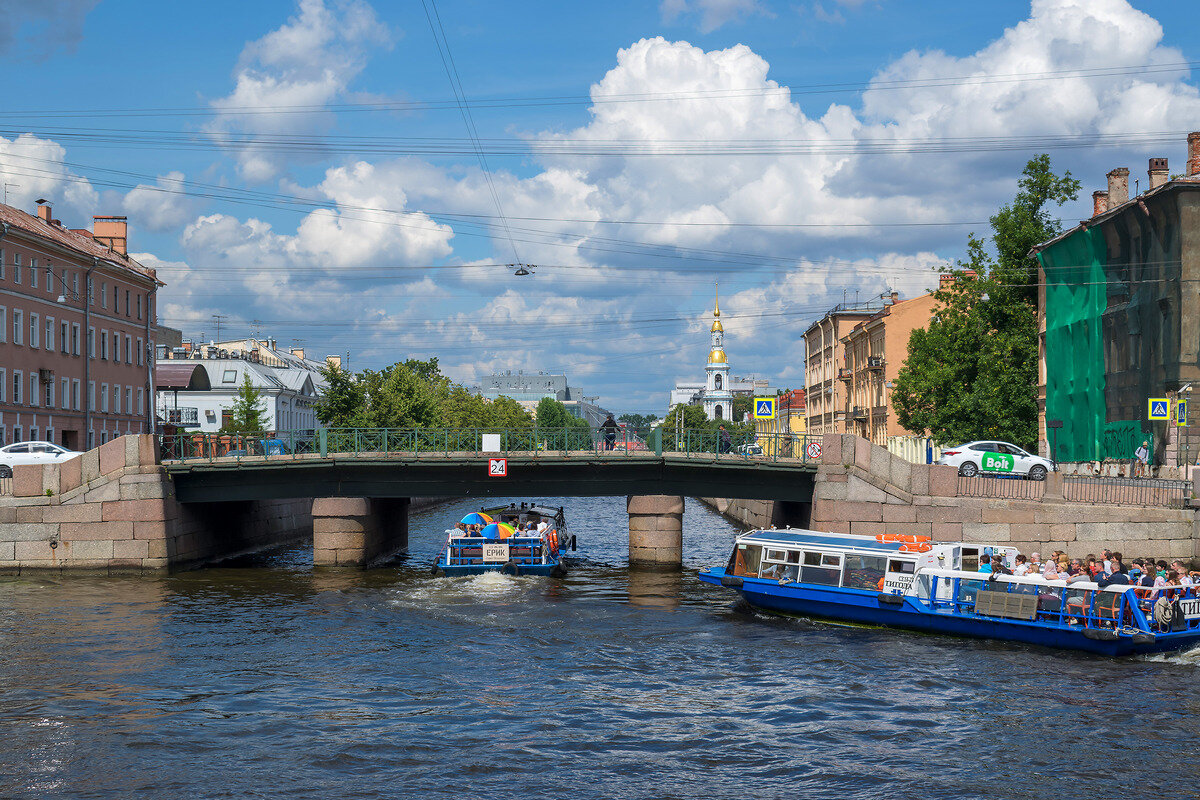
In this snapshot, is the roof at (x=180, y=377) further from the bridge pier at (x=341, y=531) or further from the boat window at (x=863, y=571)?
the boat window at (x=863, y=571)

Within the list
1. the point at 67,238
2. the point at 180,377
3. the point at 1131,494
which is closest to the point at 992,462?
the point at 1131,494

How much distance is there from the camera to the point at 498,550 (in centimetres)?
4372

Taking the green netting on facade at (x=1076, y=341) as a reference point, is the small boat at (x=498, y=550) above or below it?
below

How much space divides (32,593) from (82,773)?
70.9 feet

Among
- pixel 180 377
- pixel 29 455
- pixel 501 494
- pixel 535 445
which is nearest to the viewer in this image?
pixel 535 445

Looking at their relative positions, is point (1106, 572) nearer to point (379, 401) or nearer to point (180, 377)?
point (379, 401)

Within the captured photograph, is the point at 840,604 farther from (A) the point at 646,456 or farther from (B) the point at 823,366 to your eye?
(B) the point at 823,366

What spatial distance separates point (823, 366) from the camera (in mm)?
126625

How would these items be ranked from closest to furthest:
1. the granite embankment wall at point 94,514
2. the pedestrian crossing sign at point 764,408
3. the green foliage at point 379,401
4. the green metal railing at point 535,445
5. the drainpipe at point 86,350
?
the granite embankment wall at point 94,514 → the green metal railing at point 535,445 → the pedestrian crossing sign at point 764,408 → the drainpipe at point 86,350 → the green foliage at point 379,401

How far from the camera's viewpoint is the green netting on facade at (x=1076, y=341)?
189 feet

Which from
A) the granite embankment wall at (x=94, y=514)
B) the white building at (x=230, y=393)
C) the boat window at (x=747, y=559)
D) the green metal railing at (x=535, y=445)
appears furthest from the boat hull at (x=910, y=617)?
the white building at (x=230, y=393)

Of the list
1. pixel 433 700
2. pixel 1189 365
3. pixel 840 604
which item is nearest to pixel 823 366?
pixel 1189 365

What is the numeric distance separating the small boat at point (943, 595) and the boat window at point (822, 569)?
0.09ft

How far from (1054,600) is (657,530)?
61.0ft
